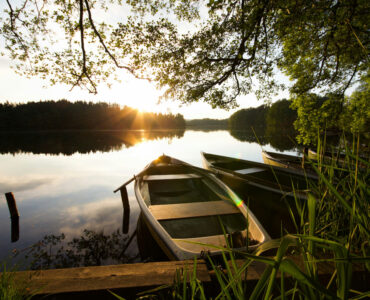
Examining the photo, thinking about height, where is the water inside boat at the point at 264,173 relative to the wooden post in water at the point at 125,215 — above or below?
above

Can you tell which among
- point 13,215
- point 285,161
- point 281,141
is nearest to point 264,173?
point 285,161

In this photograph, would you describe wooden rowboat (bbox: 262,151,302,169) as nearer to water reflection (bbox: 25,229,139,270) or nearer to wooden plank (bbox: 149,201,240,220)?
wooden plank (bbox: 149,201,240,220)

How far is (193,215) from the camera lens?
167 inches

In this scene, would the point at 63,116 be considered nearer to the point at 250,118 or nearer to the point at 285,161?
the point at 285,161

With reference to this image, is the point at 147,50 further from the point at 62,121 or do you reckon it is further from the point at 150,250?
the point at 62,121

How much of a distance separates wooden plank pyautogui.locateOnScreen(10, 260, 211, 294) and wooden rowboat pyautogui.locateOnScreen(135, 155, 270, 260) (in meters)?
0.37

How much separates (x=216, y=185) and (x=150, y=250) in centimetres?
281

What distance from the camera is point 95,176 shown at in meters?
13.8

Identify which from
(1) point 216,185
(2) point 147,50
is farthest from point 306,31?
(1) point 216,185

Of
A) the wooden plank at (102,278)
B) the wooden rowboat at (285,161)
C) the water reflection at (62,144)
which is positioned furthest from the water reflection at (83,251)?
the water reflection at (62,144)

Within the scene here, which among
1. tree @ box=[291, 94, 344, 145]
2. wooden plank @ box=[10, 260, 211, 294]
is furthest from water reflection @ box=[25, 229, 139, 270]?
tree @ box=[291, 94, 344, 145]

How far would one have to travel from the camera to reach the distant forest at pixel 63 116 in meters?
75.7

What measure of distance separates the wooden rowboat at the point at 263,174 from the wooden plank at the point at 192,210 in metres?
1.57

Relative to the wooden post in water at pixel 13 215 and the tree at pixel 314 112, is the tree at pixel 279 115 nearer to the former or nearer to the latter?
the tree at pixel 314 112
